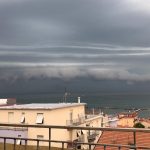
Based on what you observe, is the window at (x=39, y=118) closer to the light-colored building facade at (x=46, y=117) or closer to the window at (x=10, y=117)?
the light-colored building facade at (x=46, y=117)

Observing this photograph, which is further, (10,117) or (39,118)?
(10,117)

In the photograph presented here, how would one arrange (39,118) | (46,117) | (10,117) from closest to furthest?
(46,117) → (39,118) → (10,117)

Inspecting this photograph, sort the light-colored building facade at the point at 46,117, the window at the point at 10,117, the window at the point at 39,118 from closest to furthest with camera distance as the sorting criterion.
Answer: the light-colored building facade at the point at 46,117
the window at the point at 39,118
the window at the point at 10,117

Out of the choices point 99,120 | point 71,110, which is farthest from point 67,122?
point 99,120

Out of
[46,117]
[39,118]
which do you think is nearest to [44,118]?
[46,117]

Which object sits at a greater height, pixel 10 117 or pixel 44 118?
pixel 10 117

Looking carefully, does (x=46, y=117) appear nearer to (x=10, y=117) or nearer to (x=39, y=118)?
(x=39, y=118)

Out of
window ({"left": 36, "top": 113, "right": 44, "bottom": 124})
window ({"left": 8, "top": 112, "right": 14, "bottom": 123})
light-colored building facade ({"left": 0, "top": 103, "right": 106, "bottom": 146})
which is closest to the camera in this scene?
light-colored building facade ({"left": 0, "top": 103, "right": 106, "bottom": 146})

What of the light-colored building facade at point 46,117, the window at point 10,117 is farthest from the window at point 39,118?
the window at point 10,117

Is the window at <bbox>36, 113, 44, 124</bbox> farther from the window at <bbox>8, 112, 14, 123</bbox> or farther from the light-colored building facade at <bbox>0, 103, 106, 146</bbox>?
the window at <bbox>8, 112, 14, 123</bbox>

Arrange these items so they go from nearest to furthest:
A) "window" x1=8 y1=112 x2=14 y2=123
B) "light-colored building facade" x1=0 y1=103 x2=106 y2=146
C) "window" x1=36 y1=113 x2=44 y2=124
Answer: "light-colored building facade" x1=0 y1=103 x2=106 y2=146 < "window" x1=36 y1=113 x2=44 y2=124 < "window" x1=8 y1=112 x2=14 y2=123

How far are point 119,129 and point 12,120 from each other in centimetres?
3662

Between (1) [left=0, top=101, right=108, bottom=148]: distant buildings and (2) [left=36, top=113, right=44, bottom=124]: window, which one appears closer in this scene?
(1) [left=0, top=101, right=108, bottom=148]: distant buildings

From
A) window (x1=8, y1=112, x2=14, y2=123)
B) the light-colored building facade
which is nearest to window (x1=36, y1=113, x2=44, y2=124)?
the light-colored building facade
